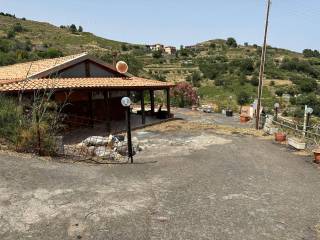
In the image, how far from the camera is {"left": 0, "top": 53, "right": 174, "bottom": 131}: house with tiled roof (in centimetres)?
1836

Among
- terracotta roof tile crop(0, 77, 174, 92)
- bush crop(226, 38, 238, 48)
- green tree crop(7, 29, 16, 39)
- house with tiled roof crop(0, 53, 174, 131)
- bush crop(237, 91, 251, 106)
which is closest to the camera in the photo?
terracotta roof tile crop(0, 77, 174, 92)

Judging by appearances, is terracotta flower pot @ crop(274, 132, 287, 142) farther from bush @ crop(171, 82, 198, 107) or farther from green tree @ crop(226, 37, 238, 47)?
green tree @ crop(226, 37, 238, 47)

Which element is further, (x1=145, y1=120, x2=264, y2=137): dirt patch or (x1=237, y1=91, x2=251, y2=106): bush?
(x1=237, y1=91, x2=251, y2=106): bush

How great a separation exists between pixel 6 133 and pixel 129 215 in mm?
7449

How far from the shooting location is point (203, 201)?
993cm

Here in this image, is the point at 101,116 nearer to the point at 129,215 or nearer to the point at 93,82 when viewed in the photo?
the point at 93,82

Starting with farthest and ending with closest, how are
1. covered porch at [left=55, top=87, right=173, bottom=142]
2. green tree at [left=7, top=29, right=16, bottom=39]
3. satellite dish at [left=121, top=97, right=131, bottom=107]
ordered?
1. green tree at [left=7, top=29, right=16, bottom=39]
2. covered porch at [left=55, top=87, right=173, bottom=142]
3. satellite dish at [left=121, top=97, right=131, bottom=107]

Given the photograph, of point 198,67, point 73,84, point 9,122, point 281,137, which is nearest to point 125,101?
point 9,122

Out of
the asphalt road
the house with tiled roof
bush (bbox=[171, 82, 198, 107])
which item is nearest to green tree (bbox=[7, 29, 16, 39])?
bush (bbox=[171, 82, 198, 107])

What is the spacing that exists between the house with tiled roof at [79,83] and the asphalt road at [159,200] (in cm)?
673

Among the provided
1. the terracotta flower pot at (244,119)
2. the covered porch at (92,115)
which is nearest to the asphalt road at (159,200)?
the covered porch at (92,115)

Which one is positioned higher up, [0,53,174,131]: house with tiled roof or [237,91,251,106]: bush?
[0,53,174,131]: house with tiled roof

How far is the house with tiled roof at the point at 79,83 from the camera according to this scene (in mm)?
18359

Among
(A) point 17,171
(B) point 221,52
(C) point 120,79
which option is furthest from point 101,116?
(B) point 221,52
